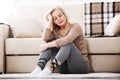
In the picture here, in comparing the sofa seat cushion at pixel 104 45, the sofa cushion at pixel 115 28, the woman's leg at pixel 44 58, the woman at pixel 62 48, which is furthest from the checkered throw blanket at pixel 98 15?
the woman's leg at pixel 44 58

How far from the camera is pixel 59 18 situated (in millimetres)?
2330

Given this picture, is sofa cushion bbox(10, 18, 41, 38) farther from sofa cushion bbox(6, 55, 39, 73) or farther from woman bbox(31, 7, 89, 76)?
woman bbox(31, 7, 89, 76)

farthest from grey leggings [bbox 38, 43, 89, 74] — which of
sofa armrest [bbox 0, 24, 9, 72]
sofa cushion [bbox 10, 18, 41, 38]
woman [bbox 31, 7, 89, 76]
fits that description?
sofa cushion [bbox 10, 18, 41, 38]

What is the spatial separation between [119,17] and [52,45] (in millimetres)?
785

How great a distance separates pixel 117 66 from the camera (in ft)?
8.19

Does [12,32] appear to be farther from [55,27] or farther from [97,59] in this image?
[97,59]

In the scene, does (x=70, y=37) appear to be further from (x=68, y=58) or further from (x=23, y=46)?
(x=23, y=46)

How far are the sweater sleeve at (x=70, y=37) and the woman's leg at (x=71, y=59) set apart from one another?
0.14 ft

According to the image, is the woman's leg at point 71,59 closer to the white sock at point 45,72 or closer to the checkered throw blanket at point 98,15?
the white sock at point 45,72

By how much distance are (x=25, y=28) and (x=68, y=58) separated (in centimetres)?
85

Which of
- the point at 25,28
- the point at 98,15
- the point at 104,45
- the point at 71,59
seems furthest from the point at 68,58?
the point at 98,15

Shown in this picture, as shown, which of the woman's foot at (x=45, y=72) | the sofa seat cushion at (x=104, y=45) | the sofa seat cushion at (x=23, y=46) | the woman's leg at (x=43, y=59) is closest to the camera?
the woman's foot at (x=45, y=72)

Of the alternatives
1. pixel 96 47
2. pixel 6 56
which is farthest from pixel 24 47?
pixel 96 47

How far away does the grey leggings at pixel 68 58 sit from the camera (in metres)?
2.15
